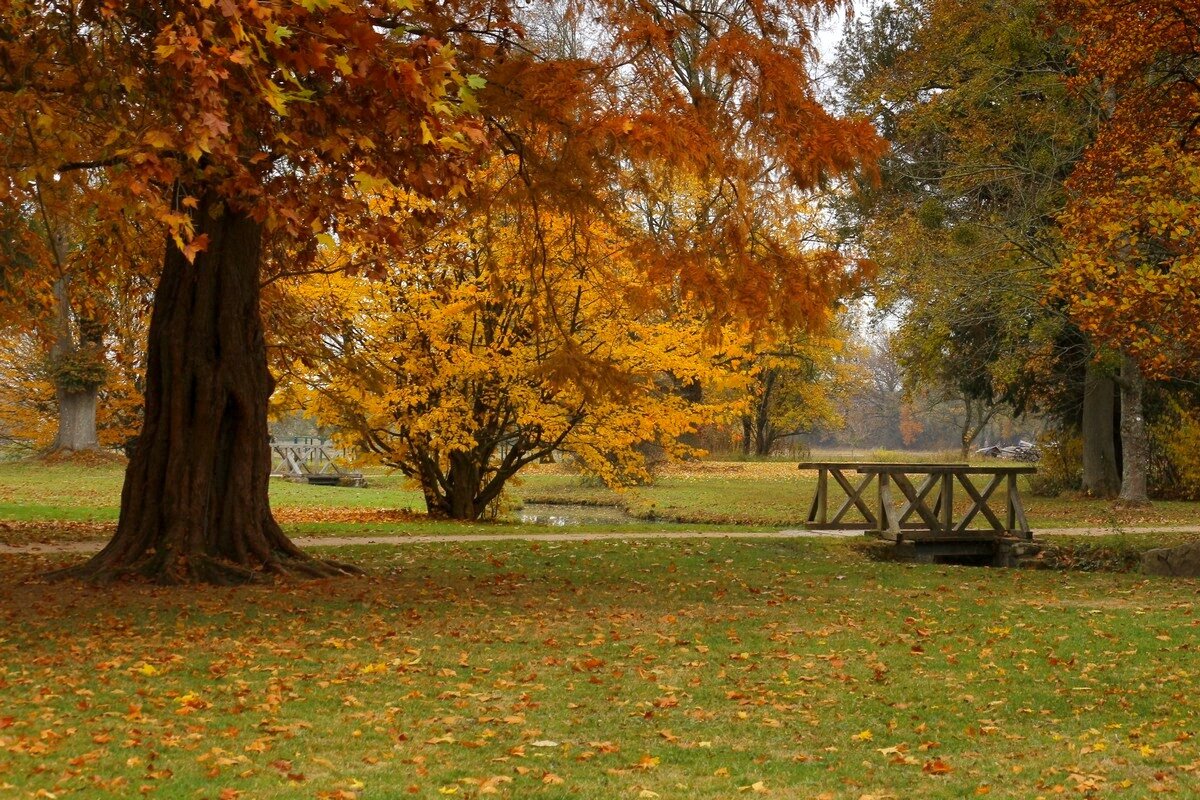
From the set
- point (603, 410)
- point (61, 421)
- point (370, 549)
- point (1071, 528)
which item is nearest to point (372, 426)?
point (603, 410)

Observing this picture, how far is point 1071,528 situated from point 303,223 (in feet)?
49.8

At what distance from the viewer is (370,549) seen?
14961 millimetres

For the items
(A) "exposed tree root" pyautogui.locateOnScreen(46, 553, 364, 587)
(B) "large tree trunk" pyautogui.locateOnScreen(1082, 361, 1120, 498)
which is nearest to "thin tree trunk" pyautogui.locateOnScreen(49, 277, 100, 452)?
(A) "exposed tree root" pyautogui.locateOnScreen(46, 553, 364, 587)

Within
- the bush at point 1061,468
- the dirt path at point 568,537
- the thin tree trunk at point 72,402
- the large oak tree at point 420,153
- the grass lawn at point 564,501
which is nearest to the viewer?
the large oak tree at point 420,153

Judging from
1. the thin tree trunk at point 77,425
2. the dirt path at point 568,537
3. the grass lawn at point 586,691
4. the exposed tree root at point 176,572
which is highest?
the thin tree trunk at point 77,425

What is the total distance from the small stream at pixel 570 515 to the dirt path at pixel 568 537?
705 centimetres

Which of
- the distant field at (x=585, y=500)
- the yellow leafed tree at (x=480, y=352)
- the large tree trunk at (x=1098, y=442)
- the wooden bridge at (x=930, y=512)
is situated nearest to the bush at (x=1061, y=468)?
the distant field at (x=585, y=500)

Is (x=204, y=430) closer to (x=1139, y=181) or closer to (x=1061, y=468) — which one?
(x=1139, y=181)

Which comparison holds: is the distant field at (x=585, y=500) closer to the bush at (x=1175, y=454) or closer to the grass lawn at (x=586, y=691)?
the bush at (x=1175, y=454)

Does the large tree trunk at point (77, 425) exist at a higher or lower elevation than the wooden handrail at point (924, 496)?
higher

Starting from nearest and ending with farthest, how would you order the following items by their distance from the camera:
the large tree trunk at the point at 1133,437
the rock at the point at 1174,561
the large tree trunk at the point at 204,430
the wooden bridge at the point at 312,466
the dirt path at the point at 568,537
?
1. the large tree trunk at the point at 204,430
2. the dirt path at the point at 568,537
3. the rock at the point at 1174,561
4. the large tree trunk at the point at 1133,437
5. the wooden bridge at the point at 312,466

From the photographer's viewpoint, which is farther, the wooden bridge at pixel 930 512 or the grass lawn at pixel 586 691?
the wooden bridge at pixel 930 512

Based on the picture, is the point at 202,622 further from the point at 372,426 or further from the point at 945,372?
the point at 945,372

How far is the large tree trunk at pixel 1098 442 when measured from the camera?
28.4 meters
